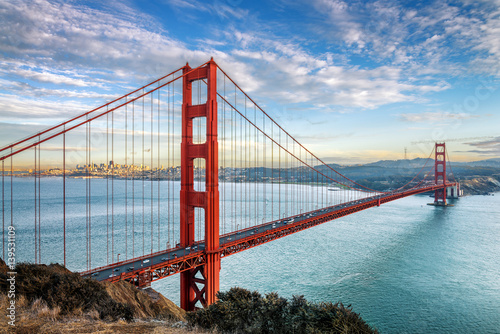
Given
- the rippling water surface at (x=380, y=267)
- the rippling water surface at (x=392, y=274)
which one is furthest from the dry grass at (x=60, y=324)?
the rippling water surface at (x=392, y=274)

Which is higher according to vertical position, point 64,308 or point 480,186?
point 64,308

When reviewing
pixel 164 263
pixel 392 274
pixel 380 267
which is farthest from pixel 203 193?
pixel 380 267

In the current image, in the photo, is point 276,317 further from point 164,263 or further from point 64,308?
point 164,263

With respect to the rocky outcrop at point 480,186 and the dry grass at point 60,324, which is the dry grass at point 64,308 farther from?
the rocky outcrop at point 480,186

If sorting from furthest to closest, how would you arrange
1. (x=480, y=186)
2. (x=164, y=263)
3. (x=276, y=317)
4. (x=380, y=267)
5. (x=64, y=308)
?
1. (x=480, y=186)
2. (x=380, y=267)
3. (x=164, y=263)
4. (x=276, y=317)
5. (x=64, y=308)

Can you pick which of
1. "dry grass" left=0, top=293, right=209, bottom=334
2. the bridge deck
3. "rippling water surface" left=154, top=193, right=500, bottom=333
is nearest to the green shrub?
"dry grass" left=0, top=293, right=209, bottom=334
